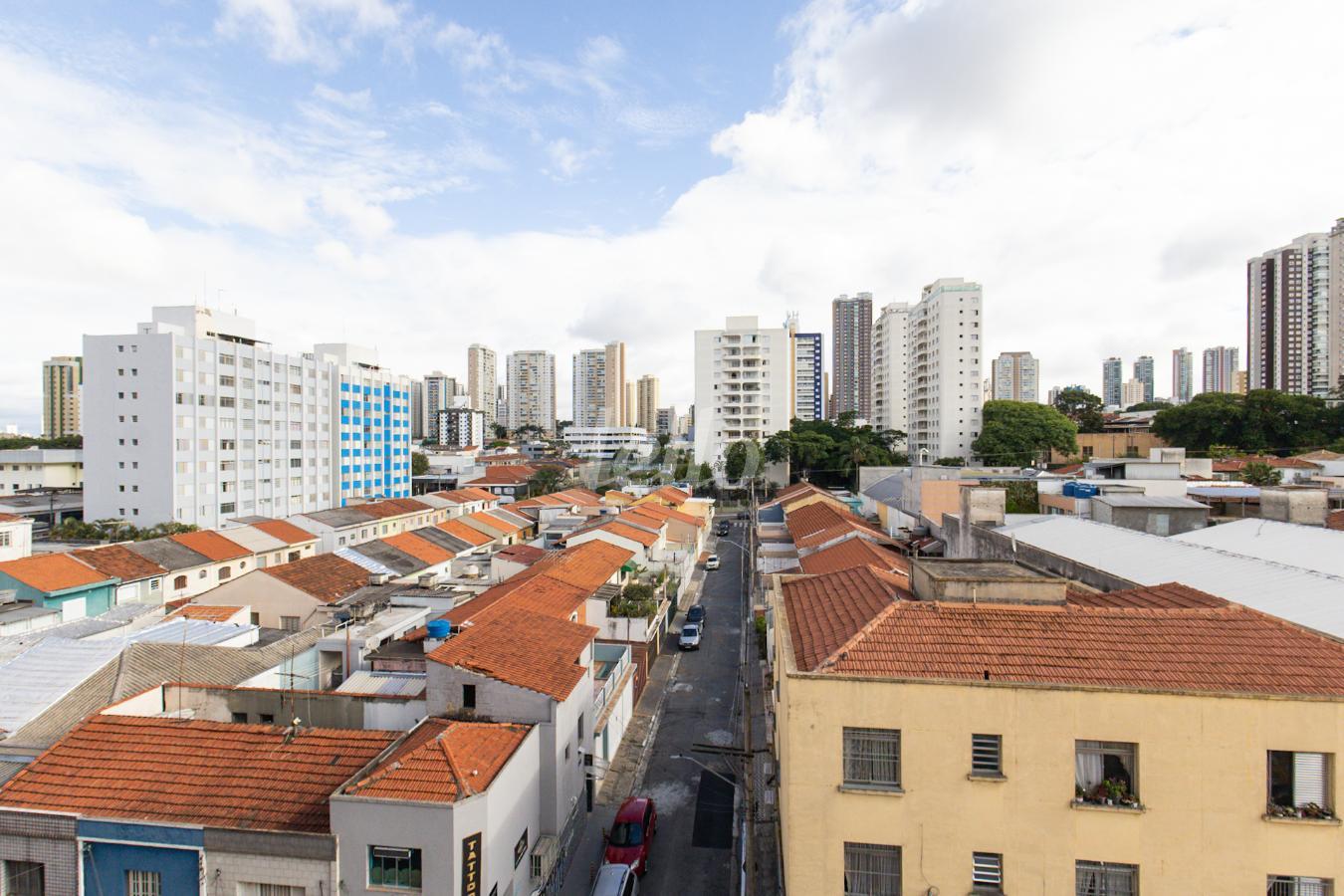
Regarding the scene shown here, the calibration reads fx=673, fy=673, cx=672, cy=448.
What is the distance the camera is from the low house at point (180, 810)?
9.92m

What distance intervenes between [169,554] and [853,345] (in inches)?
5622

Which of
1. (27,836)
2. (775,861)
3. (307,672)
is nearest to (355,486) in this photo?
(307,672)

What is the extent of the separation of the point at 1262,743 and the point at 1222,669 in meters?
0.91

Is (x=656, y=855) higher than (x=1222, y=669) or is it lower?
lower

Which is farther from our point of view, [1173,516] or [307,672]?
[1173,516]

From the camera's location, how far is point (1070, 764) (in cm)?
854

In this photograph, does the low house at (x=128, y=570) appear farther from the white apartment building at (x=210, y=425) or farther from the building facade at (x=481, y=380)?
the building facade at (x=481, y=380)

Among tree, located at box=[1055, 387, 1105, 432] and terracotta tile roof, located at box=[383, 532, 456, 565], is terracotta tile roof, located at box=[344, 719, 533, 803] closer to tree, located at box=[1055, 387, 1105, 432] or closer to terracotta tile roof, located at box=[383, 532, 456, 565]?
terracotta tile roof, located at box=[383, 532, 456, 565]

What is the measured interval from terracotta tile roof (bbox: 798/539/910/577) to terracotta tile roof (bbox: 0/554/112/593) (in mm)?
28082

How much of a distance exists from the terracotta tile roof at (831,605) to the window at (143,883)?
10217 millimetres

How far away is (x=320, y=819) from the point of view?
10336 millimetres

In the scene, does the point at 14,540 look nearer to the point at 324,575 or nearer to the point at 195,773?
the point at 324,575

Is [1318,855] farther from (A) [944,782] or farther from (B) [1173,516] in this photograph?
(B) [1173,516]

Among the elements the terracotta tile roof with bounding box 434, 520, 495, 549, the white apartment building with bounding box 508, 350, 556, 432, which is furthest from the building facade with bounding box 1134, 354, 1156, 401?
the terracotta tile roof with bounding box 434, 520, 495, 549
